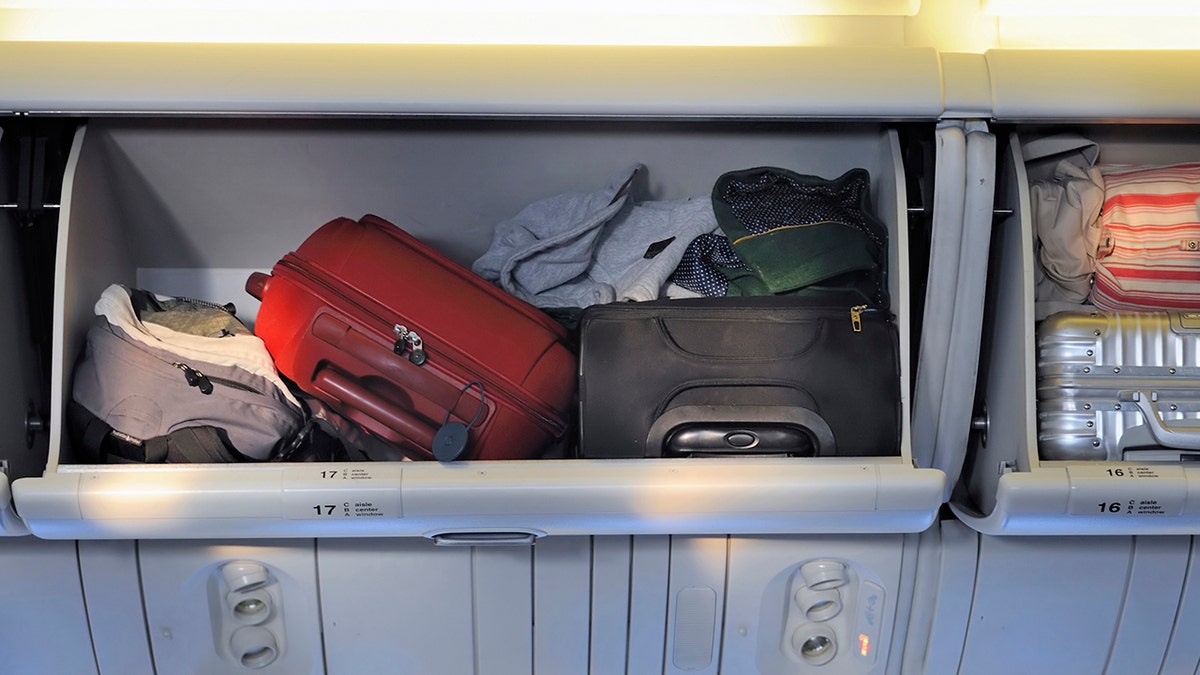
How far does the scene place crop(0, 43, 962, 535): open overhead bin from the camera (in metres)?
1.41

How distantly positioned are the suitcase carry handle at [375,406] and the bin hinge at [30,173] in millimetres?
509

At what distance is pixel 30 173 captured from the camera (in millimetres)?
1530

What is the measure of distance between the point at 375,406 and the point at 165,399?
0.33 m

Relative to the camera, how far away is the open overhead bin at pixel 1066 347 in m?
1.46

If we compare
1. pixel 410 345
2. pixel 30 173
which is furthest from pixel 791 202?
pixel 30 173

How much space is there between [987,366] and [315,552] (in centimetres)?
123

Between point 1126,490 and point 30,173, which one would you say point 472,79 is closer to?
point 30,173

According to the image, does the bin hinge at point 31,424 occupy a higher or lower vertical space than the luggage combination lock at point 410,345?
lower

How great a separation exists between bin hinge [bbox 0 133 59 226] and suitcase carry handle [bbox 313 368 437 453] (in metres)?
0.51

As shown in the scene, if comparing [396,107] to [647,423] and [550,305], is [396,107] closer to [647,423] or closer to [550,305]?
[550,305]

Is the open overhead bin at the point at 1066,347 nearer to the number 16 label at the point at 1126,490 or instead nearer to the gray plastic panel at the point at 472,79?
the number 16 label at the point at 1126,490

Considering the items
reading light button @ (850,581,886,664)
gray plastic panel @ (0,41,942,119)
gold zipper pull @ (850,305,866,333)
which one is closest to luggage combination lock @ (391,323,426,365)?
gray plastic panel @ (0,41,942,119)

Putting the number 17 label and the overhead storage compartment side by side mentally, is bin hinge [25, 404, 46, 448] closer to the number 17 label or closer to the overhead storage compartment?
the number 17 label

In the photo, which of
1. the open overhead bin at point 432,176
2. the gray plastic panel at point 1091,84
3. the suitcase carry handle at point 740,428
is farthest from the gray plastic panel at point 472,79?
the suitcase carry handle at point 740,428
